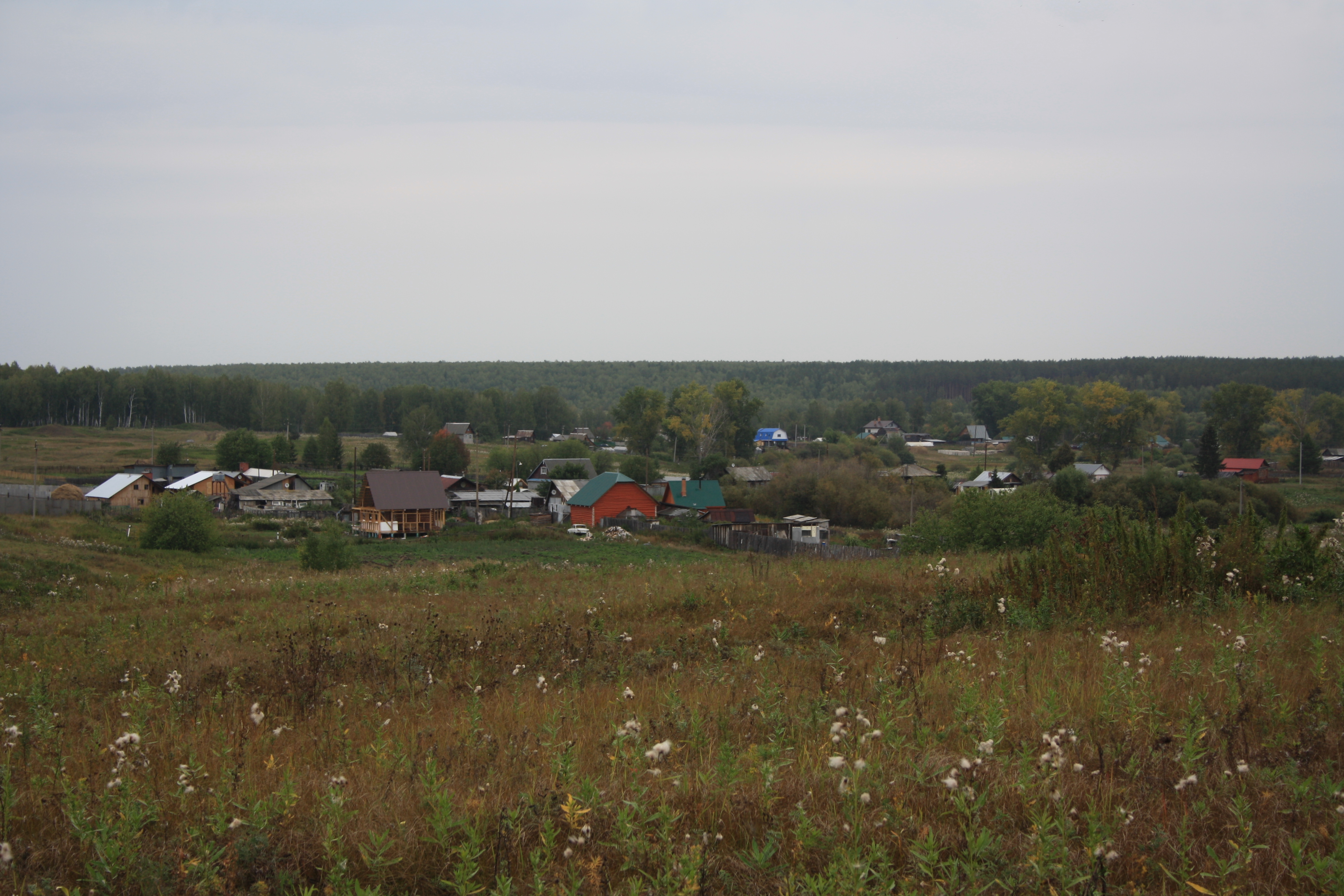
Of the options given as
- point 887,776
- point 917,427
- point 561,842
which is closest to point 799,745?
point 887,776

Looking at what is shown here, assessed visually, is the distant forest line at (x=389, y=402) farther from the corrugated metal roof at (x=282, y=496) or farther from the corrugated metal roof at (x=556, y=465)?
the corrugated metal roof at (x=282, y=496)

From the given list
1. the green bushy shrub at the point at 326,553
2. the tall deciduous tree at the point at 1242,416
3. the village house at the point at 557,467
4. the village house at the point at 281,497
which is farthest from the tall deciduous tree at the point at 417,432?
the tall deciduous tree at the point at 1242,416

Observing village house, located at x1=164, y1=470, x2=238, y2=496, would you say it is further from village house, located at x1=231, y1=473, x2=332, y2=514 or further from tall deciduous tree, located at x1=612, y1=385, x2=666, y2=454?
tall deciduous tree, located at x1=612, y1=385, x2=666, y2=454

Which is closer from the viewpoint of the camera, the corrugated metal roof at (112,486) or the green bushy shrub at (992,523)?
the green bushy shrub at (992,523)

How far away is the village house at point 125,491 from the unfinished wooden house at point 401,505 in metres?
17.5

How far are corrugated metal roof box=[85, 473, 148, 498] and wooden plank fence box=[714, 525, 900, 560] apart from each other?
43700mm

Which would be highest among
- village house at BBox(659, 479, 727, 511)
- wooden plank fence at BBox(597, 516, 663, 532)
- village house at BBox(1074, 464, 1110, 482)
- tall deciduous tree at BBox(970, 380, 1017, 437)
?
tall deciduous tree at BBox(970, 380, 1017, 437)

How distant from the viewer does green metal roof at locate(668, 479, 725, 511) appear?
5978 cm

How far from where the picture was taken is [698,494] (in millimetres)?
60594

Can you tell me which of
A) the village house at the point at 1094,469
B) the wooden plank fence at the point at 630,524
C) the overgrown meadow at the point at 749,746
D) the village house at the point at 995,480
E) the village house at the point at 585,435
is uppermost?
the overgrown meadow at the point at 749,746

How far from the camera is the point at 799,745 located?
408cm

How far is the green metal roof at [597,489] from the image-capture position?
57.6m

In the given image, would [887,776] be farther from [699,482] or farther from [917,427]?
[917,427]

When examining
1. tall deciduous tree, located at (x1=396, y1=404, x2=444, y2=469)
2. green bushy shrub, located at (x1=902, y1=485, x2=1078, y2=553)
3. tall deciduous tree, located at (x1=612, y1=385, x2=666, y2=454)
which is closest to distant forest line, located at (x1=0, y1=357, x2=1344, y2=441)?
tall deciduous tree, located at (x1=396, y1=404, x2=444, y2=469)
